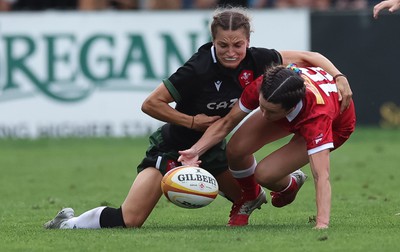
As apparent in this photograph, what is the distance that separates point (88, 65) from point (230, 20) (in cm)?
1012

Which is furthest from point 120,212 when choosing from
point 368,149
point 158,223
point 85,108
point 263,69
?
point 85,108

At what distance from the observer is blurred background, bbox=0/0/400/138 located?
18.2 meters

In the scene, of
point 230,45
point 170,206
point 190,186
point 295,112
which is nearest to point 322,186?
point 295,112

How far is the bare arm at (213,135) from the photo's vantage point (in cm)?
857

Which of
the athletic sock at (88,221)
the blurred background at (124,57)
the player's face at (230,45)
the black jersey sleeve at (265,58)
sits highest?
the player's face at (230,45)

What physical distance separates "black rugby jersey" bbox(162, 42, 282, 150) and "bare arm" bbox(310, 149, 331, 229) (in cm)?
94

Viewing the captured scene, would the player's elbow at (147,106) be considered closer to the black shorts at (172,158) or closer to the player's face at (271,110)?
the black shorts at (172,158)

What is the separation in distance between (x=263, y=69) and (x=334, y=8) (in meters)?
11.9

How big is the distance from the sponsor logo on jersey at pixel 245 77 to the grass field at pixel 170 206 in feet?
3.61

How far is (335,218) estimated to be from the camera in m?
9.21

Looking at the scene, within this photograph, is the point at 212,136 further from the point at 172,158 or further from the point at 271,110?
the point at 271,110

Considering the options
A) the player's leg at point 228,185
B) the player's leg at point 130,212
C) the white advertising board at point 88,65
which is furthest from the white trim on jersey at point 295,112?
the white advertising board at point 88,65

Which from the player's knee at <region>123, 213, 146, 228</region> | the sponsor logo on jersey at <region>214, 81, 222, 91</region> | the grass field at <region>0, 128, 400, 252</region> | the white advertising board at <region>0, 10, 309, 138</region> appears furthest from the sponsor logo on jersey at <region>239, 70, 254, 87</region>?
the white advertising board at <region>0, 10, 309, 138</region>

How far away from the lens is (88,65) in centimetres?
1822
